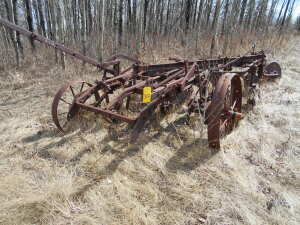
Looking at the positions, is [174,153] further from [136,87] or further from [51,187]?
[51,187]

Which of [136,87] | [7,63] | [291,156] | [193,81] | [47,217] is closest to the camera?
[47,217]

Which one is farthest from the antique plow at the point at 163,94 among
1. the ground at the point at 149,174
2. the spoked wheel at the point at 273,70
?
the spoked wheel at the point at 273,70

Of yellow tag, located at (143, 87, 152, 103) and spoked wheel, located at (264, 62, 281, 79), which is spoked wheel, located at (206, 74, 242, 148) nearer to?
yellow tag, located at (143, 87, 152, 103)

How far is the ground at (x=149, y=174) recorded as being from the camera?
2.00 metres

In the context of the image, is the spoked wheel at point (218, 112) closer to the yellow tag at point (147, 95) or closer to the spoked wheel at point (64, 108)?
the yellow tag at point (147, 95)

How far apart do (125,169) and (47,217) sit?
0.95 m

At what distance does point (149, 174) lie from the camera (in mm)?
2523

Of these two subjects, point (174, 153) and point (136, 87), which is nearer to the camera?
point (174, 153)

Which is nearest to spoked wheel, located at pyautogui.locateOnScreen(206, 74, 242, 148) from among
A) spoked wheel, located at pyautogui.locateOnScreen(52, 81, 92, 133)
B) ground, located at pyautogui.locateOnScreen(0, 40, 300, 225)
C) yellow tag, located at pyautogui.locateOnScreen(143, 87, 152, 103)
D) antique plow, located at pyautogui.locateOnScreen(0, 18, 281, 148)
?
antique plow, located at pyautogui.locateOnScreen(0, 18, 281, 148)

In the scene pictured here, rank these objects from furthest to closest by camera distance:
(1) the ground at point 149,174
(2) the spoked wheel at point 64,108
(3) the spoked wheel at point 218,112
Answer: (2) the spoked wheel at point 64,108, (3) the spoked wheel at point 218,112, (1) the ground at point 149,174

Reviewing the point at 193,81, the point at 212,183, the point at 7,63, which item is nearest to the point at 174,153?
the point at 212,183

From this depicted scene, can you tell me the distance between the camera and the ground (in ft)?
6.56

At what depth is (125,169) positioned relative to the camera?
2588 millimetres

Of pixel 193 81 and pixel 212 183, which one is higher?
pixel 193 81
